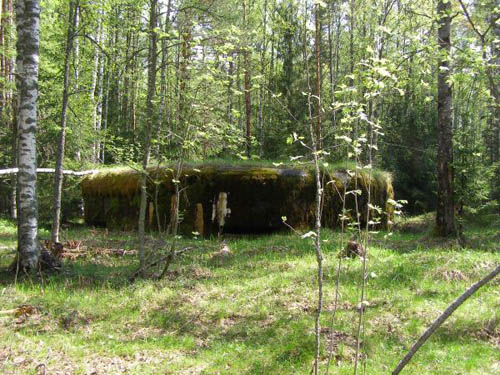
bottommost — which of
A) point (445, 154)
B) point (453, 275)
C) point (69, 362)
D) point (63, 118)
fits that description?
point (69, 362)

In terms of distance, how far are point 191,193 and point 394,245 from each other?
565 centimetres

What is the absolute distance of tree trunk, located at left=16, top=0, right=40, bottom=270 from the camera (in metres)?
6.99

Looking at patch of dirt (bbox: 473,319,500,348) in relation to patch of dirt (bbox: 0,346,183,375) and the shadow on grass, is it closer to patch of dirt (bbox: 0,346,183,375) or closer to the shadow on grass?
the shadow on grass

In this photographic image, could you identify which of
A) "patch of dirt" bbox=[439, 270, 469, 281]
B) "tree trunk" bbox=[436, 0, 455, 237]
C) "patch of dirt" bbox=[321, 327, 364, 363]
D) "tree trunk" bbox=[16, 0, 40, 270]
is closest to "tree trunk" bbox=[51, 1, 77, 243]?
"tree trunk" bbox=[16, 0, 40, 270]

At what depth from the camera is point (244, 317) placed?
5652 millimetres

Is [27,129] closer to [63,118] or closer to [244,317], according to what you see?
[63,118]

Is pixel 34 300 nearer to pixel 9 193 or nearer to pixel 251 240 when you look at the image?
pixel 251 240

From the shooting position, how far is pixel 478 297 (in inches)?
235

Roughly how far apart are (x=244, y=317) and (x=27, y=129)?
497 cm

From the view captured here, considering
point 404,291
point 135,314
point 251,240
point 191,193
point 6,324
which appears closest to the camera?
point 6,324

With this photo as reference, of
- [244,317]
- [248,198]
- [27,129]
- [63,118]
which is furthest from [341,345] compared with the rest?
[63,118]

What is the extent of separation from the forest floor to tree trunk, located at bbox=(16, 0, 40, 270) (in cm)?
72

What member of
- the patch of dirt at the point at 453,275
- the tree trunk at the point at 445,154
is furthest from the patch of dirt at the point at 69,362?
the tree trunk at the point at 445,154

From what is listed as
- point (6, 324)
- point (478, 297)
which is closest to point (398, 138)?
point (478, 297)
